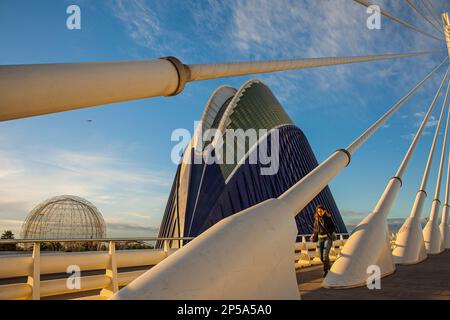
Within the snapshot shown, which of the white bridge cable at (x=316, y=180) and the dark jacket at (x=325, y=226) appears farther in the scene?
the dark jacket at (x=325, y=226)

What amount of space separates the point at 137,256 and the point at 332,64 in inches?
230

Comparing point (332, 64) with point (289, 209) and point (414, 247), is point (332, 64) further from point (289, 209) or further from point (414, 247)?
point (414, 247)

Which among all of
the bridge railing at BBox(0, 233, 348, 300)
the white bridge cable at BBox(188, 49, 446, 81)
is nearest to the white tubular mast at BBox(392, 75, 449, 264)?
the white bridge cable at BBox(188, 49, 446, 81)

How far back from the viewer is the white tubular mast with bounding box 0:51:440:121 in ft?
8.25

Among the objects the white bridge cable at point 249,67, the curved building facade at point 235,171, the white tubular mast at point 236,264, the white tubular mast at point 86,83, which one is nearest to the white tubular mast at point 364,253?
the white tubular mast at point 236,264

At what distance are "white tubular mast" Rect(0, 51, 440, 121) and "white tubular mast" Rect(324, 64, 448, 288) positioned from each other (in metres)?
→ 4.24

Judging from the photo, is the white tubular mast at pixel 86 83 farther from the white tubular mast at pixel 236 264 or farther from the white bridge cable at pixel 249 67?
the white tubular mast at pixel 236 264

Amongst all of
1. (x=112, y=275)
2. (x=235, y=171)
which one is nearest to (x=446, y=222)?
(x=235, y=171)

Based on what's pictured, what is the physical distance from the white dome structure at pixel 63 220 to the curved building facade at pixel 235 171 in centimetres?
803

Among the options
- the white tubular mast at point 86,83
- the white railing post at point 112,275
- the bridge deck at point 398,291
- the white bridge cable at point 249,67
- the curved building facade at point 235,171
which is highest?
the curved building facade at point 235,171

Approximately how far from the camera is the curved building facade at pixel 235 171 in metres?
31.3

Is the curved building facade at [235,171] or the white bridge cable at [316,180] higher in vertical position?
the curved building facade at [235,171]
